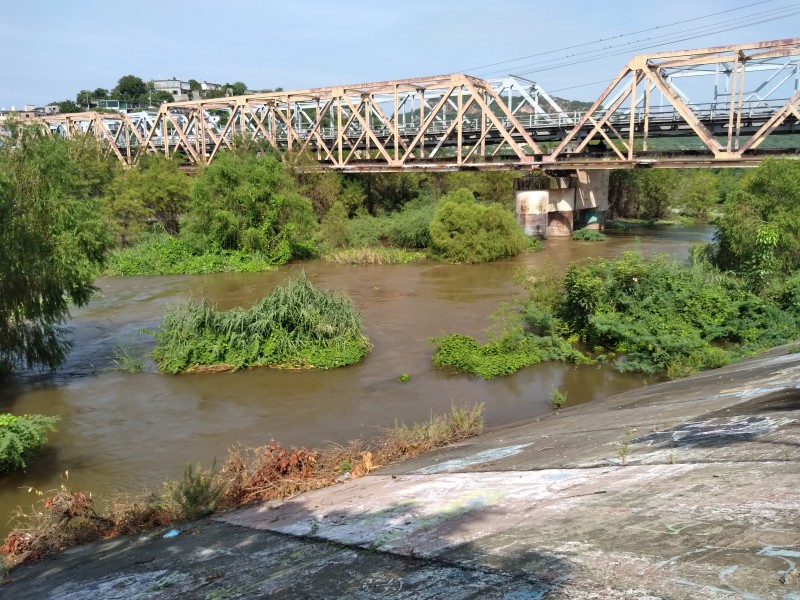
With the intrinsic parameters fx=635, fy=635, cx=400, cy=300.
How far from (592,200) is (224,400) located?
33.9m

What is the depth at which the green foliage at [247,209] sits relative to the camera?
2962 cm

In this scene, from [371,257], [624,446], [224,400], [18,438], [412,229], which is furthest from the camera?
[412,229]

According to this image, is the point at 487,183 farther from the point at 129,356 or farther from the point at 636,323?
the point at 129,356

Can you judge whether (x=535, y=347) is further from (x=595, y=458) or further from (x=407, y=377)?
(x=595, y=458)

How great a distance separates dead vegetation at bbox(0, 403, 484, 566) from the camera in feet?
21.1

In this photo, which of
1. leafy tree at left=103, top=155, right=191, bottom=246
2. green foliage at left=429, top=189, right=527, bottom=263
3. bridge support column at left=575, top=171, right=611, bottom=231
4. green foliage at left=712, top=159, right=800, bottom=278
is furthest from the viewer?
bridge support column at left=575, top=171, right=611, bottom=231

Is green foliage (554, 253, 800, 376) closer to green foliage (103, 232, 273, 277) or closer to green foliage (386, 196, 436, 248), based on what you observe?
green foliage (103, 232, 273, 277)

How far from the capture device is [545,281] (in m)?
17.2

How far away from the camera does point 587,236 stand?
38156 mm

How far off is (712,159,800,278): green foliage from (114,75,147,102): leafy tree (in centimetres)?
12635

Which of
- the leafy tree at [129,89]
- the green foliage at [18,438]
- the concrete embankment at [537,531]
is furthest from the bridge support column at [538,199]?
the leafy tree at [129,89]

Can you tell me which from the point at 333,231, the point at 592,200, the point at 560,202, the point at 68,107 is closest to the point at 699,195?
the point at 592,200

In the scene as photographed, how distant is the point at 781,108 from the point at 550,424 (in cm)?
2734

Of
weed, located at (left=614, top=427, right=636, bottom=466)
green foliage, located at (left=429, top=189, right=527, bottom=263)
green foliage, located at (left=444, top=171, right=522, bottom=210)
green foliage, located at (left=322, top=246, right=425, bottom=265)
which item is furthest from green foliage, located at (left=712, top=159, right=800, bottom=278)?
green foliage, located at (left=444, top=171, right=522, bottom=210)
